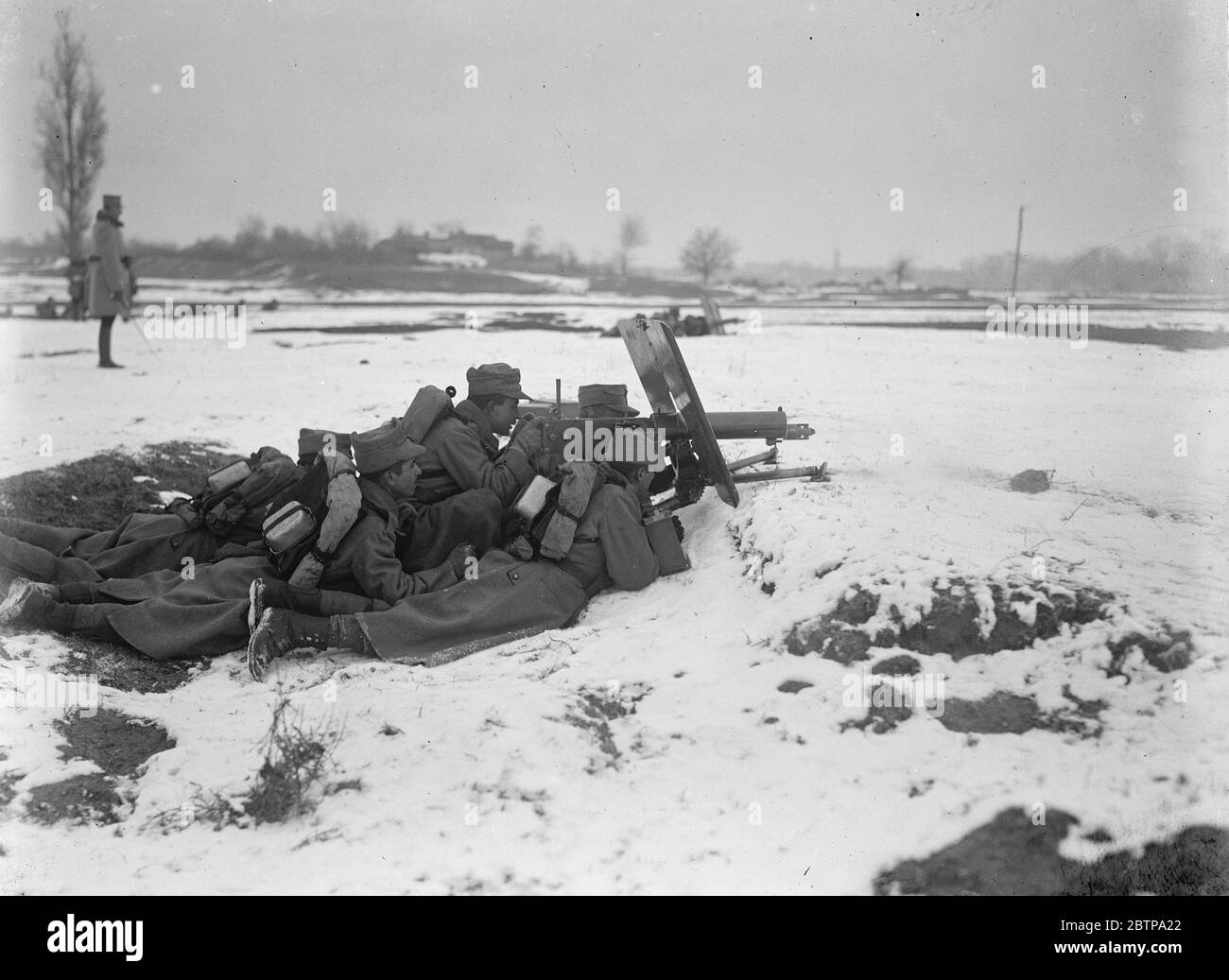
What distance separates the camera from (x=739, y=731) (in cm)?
405

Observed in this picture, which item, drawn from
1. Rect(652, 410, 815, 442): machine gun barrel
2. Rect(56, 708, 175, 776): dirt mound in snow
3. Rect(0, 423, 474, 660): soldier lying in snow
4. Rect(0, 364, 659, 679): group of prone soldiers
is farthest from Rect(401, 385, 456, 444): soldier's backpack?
Rect(56, 708, 175, 776): dirt mound in snow

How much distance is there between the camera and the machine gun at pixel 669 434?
585 cm

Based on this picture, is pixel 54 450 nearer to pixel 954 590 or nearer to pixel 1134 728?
pixel 954 590

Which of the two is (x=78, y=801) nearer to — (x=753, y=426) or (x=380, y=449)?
(x=380, y=449)

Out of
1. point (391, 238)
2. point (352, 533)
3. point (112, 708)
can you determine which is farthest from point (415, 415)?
point (391, 238)

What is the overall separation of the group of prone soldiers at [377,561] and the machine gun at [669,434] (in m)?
0.17

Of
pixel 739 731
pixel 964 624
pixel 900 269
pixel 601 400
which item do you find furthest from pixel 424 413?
pixel 900 269

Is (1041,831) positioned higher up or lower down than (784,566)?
lower down

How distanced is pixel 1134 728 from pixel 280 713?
3252 mm

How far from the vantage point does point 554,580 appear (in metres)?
5.39

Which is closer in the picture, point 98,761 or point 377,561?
point 98,761

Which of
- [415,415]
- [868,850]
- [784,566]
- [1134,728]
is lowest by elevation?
[868,850]

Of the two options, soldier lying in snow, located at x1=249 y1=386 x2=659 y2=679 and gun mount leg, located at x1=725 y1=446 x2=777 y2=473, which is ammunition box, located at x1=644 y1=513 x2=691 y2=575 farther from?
gun mount leg, located at x1=725 y1=446 x2=777 y2=473

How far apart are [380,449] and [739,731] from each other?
2566 millimetres
